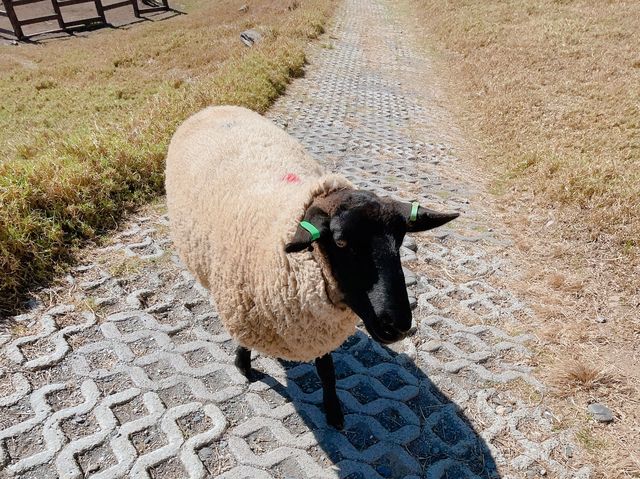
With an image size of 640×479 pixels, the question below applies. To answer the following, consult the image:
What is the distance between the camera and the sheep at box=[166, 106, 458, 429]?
Answer: 1.96 m

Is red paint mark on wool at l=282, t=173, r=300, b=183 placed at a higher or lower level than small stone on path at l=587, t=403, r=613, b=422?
higher

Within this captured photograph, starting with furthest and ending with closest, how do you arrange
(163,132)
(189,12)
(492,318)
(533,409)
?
(189,12) → (163,132) → (492,318) → (533,409)

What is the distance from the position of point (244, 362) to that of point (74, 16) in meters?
29.4

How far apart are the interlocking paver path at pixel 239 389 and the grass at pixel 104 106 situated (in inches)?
15.1

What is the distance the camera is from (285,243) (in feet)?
7.39

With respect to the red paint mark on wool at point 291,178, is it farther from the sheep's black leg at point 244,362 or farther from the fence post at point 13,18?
the fence post at point 13,18

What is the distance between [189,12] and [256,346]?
29.5 metres

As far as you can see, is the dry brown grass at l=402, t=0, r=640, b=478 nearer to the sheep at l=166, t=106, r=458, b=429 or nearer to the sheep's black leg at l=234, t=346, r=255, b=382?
the sheep at l=166, t=106, r=458, b=429

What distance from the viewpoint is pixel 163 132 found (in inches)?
237

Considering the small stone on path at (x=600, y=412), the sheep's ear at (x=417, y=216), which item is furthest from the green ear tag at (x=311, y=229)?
the small stone on path at (x=600, y=412)

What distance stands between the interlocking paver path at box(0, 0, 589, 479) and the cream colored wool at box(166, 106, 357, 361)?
1.78 feet

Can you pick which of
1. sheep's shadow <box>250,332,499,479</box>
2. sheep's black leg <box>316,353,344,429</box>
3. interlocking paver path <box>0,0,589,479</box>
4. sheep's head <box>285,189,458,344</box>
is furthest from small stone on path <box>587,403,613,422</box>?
sheep's head <box>285,189,458,344</box>

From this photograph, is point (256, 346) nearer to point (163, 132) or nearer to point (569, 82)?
point (163, 132)

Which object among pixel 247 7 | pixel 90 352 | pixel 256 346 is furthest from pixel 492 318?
pixel 247 7
